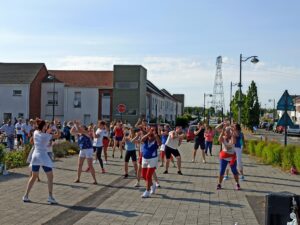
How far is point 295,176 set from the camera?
16.4 meters

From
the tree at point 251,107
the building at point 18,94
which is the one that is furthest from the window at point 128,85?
the tree at point 251,107

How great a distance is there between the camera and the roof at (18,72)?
50.5m

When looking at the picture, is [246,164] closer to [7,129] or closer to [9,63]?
[7,129]

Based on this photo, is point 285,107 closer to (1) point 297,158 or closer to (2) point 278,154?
(1) point 297,158

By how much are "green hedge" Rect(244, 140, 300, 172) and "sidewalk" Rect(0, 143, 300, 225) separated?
1.26 metres

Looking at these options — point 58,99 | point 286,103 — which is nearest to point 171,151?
point 286,103

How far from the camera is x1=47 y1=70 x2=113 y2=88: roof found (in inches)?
2110

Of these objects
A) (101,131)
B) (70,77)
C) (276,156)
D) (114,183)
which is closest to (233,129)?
(114,183)

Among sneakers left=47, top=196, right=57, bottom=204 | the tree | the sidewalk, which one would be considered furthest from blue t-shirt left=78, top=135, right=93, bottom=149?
the tree

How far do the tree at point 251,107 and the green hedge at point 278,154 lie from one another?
109ft

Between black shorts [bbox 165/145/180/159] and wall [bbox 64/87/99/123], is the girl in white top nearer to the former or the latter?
black shorts [bbox 165/145/180/159]

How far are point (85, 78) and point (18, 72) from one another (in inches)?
289

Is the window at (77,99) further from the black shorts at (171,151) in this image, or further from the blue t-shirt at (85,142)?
the blue t-shirt at (85,142)

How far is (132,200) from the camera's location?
10750 mm
